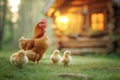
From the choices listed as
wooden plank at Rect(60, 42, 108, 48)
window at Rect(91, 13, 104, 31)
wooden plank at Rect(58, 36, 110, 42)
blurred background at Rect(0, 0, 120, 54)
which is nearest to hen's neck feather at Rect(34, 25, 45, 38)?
blurred background at Rect(0, 0, 120, 54)

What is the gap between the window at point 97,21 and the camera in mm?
21998

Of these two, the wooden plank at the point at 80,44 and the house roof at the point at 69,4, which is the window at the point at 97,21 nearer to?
the house roof at the point at 69,4

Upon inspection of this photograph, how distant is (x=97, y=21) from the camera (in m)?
22.3

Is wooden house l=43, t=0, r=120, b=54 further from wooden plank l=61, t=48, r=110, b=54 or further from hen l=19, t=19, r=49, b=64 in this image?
hen l=19, t=19, r=49, b=64

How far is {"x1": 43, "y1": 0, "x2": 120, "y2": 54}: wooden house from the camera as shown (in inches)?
805

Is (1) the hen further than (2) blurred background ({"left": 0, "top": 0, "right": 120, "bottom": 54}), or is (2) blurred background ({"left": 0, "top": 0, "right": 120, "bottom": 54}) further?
(2) blurred background ({"left": 0, "top": 0, "right": 120, "bottom": 54})

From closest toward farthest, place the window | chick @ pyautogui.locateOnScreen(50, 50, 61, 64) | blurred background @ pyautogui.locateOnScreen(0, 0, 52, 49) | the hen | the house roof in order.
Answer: the hen < chick @ pyautogui.locateOnScreen(50, 50, 61, 64) < the window < the house roof < blurred background @ pyautogui.locateOnScreen(0, 0, 52, 49)

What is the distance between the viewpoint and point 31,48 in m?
10.5

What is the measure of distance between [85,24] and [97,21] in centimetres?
107

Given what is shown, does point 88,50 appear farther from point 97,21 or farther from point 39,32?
point 39,32

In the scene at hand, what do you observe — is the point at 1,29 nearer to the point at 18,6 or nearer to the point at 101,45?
the point at 101,45

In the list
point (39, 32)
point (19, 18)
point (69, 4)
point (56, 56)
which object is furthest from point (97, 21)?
point (19, 18)

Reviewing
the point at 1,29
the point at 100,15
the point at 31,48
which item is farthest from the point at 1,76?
the point at 1,29

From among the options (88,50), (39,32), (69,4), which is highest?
(69,4)
